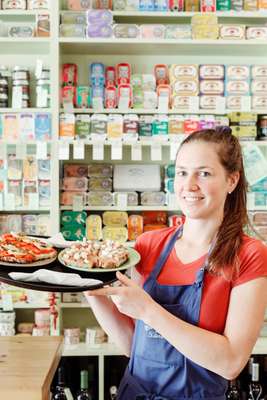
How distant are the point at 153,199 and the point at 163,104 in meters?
0.62

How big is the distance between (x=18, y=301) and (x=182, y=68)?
1.83m

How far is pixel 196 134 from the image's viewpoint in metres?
1.49

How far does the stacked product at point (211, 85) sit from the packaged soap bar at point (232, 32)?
0.19m

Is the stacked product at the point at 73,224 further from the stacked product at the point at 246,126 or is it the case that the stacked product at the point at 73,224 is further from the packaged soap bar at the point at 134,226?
the stacked product at the point at 246,126

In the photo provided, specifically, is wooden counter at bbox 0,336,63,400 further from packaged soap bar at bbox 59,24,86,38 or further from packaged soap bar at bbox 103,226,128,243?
packaged soap bar at bbox 59,24,86,38

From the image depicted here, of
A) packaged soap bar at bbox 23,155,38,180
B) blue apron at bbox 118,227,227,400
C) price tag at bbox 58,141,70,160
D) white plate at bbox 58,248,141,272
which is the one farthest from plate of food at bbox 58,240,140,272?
packaged soap bar at bbox 23,155,38,180

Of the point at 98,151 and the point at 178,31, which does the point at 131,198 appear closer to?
the point at 98,151

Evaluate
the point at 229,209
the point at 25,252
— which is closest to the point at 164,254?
the point at 229,209

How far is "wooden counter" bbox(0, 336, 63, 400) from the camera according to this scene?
1229 millimetres

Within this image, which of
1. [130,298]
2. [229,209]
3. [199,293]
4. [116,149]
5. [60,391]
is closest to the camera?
[130,298]

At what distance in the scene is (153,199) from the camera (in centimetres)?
334

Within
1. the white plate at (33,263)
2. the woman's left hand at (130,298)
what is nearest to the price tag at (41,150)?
the white plate at (33,263)

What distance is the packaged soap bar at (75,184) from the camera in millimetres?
3303

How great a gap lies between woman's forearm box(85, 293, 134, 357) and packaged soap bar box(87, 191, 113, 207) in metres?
1.74
